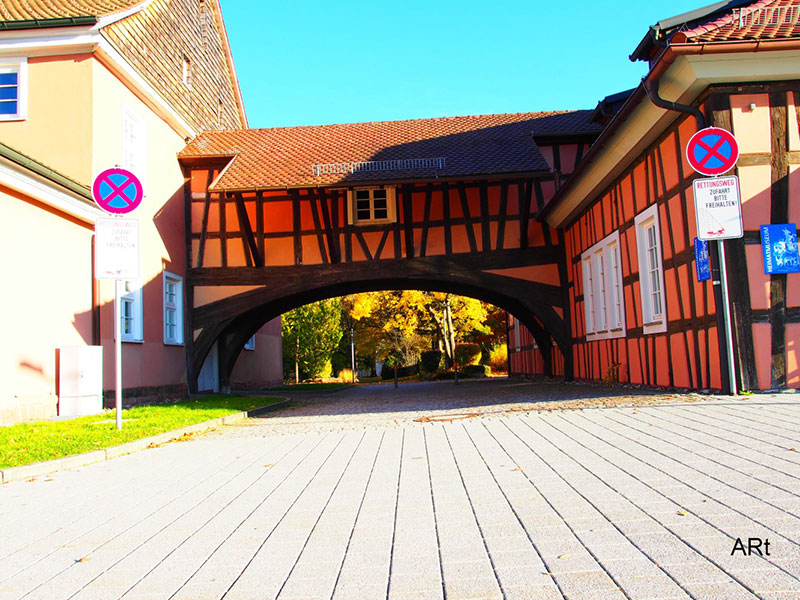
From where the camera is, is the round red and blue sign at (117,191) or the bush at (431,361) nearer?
the round red and blue sign at (117,191)

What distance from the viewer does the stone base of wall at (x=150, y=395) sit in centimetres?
1533

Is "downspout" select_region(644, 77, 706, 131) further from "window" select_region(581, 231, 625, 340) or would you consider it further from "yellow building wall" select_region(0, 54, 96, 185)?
"yellow building wall" select_region(0, 54, 96, 185)

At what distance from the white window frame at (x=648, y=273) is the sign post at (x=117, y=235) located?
793 centimetres

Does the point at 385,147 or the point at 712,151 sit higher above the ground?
the point at 385,147

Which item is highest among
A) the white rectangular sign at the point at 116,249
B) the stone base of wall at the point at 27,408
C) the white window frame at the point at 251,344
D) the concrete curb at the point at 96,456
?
the white rectangular sign at the point at 116,249

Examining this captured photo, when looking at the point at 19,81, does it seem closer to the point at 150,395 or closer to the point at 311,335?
the point at 150,395

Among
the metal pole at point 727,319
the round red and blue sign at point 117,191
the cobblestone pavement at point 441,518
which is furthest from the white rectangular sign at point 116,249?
the metal pole at point 727,319

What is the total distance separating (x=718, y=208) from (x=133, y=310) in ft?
39.9

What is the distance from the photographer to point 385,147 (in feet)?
66.7

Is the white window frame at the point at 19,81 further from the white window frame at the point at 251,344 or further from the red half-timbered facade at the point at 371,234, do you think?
the white window frame at the point at 251,344

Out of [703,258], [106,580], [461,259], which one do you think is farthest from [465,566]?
[461,259]

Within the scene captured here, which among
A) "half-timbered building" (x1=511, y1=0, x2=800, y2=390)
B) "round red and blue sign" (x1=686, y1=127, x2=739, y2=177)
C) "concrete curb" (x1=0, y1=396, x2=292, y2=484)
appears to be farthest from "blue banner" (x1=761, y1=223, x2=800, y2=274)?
"concrete curb" (x1=0, y1=396, x2=292, y2=484)

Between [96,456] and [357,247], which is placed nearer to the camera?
[96,456]

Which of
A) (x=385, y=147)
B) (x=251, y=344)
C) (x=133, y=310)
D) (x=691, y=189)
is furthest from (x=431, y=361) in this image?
(x=691, y=189)
